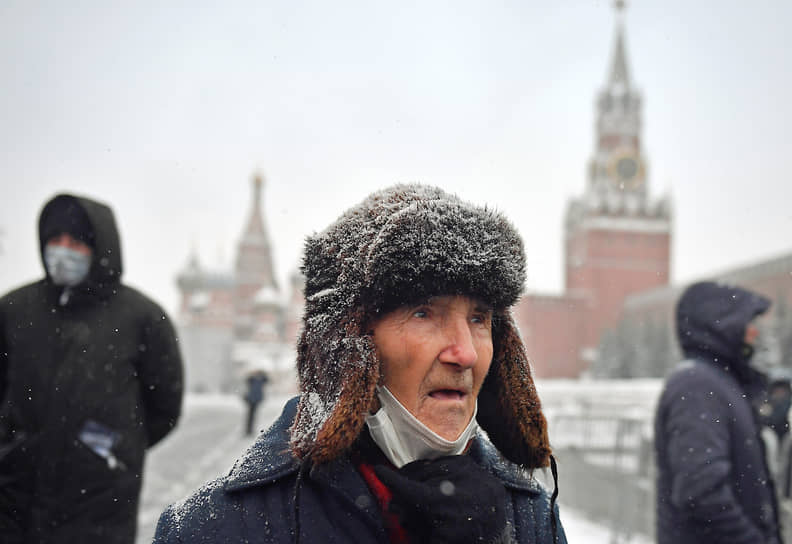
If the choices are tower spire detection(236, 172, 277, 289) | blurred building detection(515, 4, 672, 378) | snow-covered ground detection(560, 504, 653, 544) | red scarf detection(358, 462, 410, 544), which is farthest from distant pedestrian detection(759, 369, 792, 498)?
tower spire detection(236, 172, 277, 289)

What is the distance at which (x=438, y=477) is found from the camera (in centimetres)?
135

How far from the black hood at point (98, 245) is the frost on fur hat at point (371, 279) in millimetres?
1577

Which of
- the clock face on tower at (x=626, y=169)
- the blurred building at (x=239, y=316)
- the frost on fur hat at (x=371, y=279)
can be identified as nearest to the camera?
the frost on fur hat at (x=371, y=279)

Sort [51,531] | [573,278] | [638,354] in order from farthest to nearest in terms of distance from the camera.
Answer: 1. [573,278]
2. [638,354]
3. [51,531]

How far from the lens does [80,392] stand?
2.72 meters

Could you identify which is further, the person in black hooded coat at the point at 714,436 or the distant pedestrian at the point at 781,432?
the distant pedestrian at the point at 781,432

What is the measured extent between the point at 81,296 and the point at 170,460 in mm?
7391

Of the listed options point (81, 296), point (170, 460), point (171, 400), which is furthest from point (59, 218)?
point (170, 460)

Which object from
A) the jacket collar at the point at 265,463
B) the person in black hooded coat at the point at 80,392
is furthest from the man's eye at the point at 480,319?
the person in black hooded coat at the point at 80,392

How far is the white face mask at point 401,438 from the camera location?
143 cm

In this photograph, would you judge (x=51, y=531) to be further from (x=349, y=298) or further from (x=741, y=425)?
(x=741, y=425)

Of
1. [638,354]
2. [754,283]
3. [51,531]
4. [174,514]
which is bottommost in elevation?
[638,354]

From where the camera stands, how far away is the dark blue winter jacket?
135 centimetres

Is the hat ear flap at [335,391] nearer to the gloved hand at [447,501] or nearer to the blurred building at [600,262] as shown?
the gloved hand at [447,501]
